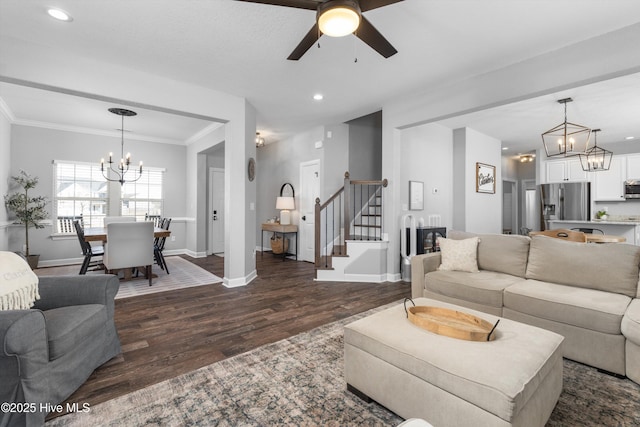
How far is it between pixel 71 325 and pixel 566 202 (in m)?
9.06

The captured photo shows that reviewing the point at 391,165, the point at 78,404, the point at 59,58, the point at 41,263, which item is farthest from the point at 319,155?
the point at 41,263

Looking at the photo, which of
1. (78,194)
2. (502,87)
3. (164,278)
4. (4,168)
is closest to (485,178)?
(502,87)

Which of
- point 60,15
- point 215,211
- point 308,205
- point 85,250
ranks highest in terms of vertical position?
point 60,15

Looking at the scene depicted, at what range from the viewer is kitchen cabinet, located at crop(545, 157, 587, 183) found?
6984mm

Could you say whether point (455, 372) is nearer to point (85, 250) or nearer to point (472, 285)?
point (472, 285)

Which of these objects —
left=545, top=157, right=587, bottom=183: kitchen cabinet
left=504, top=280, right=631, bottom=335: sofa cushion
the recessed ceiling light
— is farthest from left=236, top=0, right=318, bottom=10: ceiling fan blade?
left=545, top=157, right=587, bottom=183: kitchen cabinet

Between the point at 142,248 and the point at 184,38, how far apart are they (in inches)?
120

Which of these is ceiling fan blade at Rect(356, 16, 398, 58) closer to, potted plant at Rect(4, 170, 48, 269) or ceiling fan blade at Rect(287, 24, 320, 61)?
ceiling fan blade at Rect(287, 24, 320, 61)

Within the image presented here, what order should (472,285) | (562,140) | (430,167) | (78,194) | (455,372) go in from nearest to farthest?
(455,372) → (472,285) → (562,140) → (430,167) → (78,194)

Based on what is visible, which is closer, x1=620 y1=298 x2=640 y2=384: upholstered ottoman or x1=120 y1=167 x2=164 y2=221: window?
x1=620 y1=298 x2=640 y2=384: upholstered ottoman

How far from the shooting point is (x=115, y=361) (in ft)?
7.35

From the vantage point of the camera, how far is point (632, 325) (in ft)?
6.31

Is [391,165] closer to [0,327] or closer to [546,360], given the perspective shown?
[546,360]

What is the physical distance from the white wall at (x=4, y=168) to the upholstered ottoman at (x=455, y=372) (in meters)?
6.26
